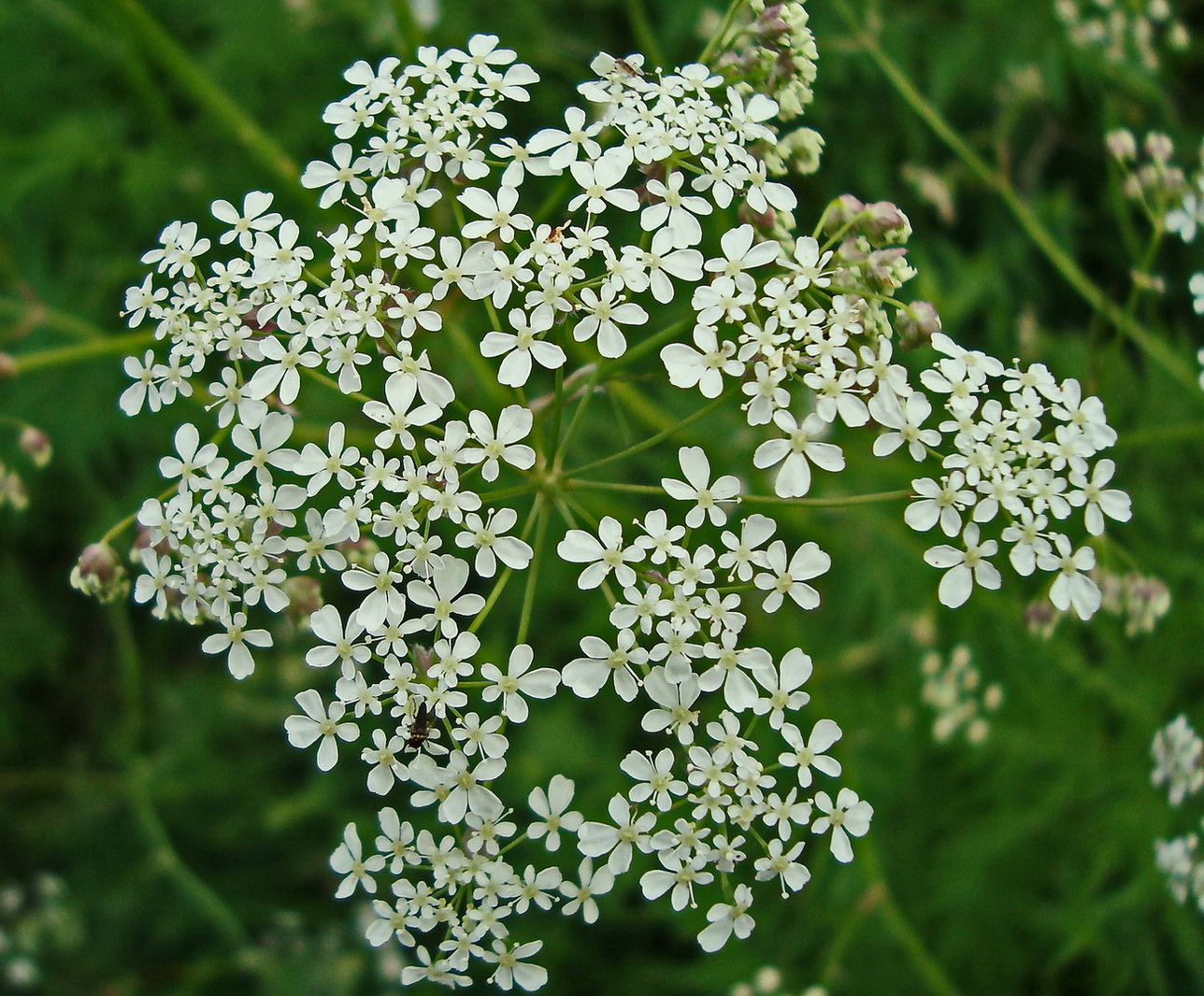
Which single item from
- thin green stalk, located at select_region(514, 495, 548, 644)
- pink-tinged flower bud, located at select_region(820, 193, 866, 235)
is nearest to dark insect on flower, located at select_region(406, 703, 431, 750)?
thin green stalk, located at select_region(514, 495, 548, 644)

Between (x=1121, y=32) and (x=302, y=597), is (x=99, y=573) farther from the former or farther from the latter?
(x=1121, y=32)

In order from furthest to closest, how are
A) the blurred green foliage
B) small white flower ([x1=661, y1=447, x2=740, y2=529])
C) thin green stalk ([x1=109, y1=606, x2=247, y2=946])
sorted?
thin green stalk ([x1=109, y1=606, x2=247, y2=946]) < the blurred green foliage < small white flower ([x1=661, y1=447, x2=740, y2=529])

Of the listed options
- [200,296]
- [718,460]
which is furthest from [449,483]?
[718,460]

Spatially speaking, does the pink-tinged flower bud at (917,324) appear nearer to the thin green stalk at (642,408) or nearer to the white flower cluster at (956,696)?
the thin green stalk at (642,408)

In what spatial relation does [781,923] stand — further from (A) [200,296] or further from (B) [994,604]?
(A) [200,296]

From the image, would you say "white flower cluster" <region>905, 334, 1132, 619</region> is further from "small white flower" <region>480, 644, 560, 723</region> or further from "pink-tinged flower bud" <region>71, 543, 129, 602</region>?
"pink-tinged flower bud" <region>71, 543, 129, 602</region>
